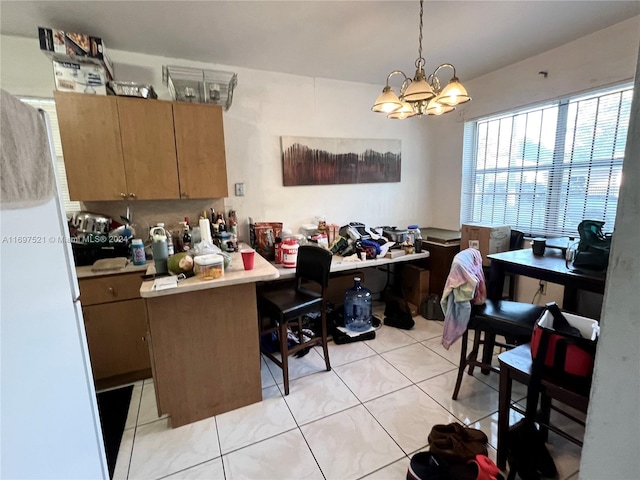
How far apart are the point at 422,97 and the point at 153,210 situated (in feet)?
7.66

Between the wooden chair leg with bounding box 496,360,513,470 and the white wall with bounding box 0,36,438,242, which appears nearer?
the wooden chair leg with bounding box 496,360,513,470

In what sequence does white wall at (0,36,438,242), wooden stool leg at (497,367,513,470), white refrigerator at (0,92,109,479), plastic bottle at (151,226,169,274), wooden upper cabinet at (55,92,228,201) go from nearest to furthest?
white refrigerator at (0,92,109,479) < wooden stool leg at (497,367,513,470) < plastic bottle at (151,226,169,274) < wooden upper cabinet at (55,92,228,201) < white wall at (0,36,438,242)

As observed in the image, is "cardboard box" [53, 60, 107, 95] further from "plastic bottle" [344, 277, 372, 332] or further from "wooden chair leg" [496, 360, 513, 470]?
"wooden chair leg" [496, 360, 513, 470]

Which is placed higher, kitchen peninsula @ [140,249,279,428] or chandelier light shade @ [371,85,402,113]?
chandelier light shade @ [371,85,402,113]

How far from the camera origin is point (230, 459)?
1.54 meters

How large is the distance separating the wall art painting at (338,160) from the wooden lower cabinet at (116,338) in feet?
5.89

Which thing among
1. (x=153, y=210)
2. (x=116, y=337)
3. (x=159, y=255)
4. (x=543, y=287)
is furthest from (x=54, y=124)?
(x=543, y=287)

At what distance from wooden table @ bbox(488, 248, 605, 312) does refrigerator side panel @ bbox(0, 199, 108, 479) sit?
2289 mm

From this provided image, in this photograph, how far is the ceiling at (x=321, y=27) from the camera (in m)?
1.85

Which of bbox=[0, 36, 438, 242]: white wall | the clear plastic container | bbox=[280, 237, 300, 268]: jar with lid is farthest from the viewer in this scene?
bbox=[0, 36, 438, 242]: white wall

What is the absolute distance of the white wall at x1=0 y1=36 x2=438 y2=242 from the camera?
107 inches

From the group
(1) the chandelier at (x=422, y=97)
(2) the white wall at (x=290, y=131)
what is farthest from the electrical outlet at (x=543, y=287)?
(1) the chandelier at (x=422, y=97)

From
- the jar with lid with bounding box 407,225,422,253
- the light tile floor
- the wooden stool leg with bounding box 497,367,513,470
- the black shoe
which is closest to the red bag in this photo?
the wooden stool leg with bounding box 497,367,513,470

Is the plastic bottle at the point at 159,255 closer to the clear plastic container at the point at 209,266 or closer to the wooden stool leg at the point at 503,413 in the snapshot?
the clear plastic container at the point at 209,266
